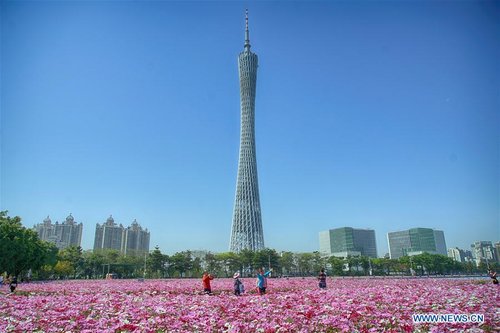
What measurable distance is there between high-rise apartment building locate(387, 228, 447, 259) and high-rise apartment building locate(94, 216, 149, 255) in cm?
7778

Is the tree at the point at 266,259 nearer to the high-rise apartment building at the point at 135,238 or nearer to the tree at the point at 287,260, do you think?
the tree at the point at 287,260

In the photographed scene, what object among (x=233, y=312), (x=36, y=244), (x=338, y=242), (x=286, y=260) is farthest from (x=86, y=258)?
(x=338, y=242)

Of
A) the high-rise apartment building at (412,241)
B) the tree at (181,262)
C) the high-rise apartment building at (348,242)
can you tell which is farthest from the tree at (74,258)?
the high-rise apartment building at (348,242)

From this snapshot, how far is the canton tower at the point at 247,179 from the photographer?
58312 mm

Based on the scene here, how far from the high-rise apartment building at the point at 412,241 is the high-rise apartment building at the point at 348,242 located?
6934 mm

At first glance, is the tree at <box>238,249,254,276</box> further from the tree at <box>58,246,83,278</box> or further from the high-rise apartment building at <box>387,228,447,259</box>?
the high-rise apartment building at <box>387,228,447,259</box>

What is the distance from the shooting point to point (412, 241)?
378 feet

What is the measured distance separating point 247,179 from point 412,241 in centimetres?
8169

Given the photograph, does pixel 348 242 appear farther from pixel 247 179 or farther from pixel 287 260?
pixel 247 179

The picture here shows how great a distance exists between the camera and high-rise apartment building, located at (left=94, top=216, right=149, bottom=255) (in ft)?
302

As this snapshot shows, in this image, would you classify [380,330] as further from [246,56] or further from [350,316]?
[246,56]

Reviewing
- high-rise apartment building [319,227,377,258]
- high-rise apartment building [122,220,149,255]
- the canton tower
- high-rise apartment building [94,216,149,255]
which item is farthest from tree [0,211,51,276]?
high-rise apartment building [319,227,377,258]

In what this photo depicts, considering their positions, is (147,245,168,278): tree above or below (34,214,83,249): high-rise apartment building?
below

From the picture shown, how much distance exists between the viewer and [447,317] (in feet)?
17.9
